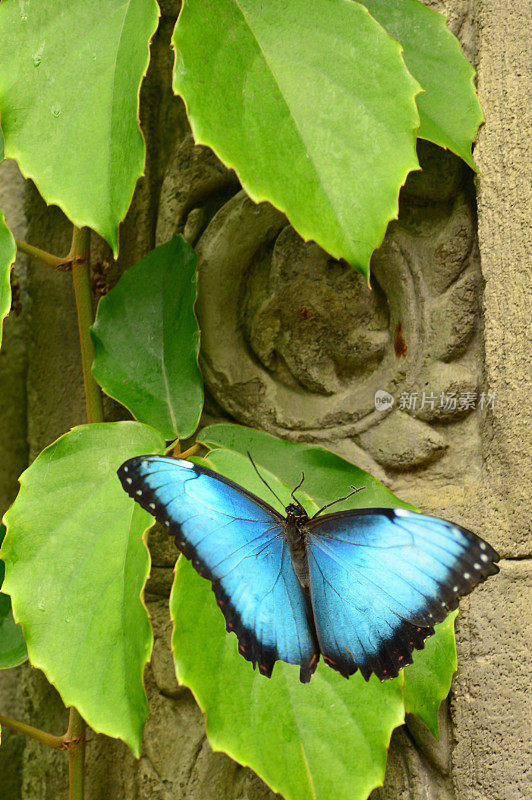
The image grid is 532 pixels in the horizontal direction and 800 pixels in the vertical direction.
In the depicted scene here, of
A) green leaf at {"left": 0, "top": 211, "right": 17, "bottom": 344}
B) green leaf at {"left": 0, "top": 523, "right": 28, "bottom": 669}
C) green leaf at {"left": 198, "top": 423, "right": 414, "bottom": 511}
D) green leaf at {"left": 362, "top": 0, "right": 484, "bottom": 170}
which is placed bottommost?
green leaf at {"left": 0, "top": 523, "right": 28, "bottom": 669}

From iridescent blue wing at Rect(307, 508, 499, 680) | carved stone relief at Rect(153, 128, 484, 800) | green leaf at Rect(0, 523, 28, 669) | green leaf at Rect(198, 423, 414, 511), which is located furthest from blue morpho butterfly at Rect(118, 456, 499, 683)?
green leaf at Rect(0, 523, 28, 669)

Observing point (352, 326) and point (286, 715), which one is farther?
point (352, 326)

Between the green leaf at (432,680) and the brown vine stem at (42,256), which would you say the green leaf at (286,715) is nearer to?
the green leaf at (432,680)

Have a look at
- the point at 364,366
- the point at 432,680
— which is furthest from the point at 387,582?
the point at 364,366

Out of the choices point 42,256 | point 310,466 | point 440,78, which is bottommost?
point 310,466

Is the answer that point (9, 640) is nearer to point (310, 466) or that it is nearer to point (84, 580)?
point (84, 580)

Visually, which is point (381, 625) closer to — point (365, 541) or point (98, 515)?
point (365, 541)

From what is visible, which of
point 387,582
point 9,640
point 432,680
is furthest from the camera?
point 9,640

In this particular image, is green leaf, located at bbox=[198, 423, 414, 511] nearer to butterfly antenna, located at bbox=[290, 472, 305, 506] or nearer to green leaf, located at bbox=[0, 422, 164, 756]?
butterfly antenna, located at bbox=[290, 472, 305, 506]
